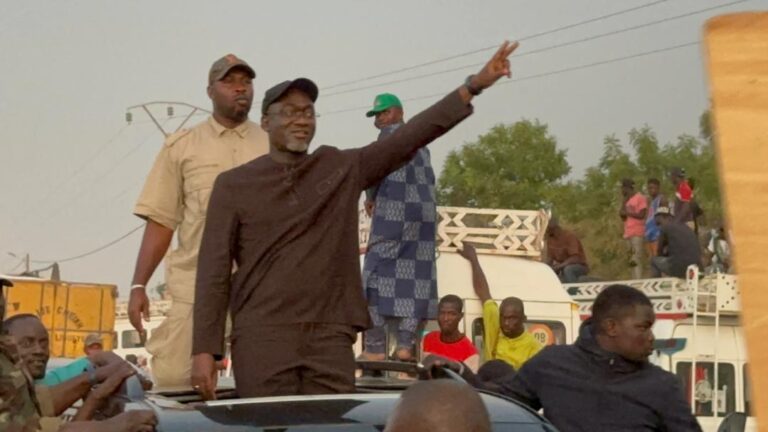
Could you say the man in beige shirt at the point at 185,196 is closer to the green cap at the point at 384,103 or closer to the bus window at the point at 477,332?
the green cap at the point at 384,103

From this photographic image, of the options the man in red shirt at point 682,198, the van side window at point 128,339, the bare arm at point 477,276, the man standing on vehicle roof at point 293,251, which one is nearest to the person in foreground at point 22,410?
the man standing on vehicle roof at point 293,251

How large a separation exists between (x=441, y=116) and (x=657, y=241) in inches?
626

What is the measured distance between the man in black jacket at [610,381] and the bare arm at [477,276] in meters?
7.75

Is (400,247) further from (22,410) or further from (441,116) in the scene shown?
(22,410)

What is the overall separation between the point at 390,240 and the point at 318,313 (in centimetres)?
437

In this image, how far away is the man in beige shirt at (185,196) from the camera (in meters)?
7.00

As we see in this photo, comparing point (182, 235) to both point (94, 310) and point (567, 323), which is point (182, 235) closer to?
point (567, 323)

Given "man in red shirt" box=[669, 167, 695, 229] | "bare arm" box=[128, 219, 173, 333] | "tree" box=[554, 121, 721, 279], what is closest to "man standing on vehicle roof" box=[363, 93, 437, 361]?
"bare arm" box=[128, 219, 173, 333]

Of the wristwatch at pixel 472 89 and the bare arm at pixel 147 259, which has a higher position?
the wristwatch at pixel 472 89

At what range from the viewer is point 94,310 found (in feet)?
108

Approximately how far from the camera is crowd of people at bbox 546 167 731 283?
65.0ft

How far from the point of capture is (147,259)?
716 cm

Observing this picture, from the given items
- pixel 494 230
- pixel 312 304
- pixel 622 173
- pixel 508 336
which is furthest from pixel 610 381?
pixel 622 173

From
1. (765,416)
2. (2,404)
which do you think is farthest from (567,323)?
(765,416)
